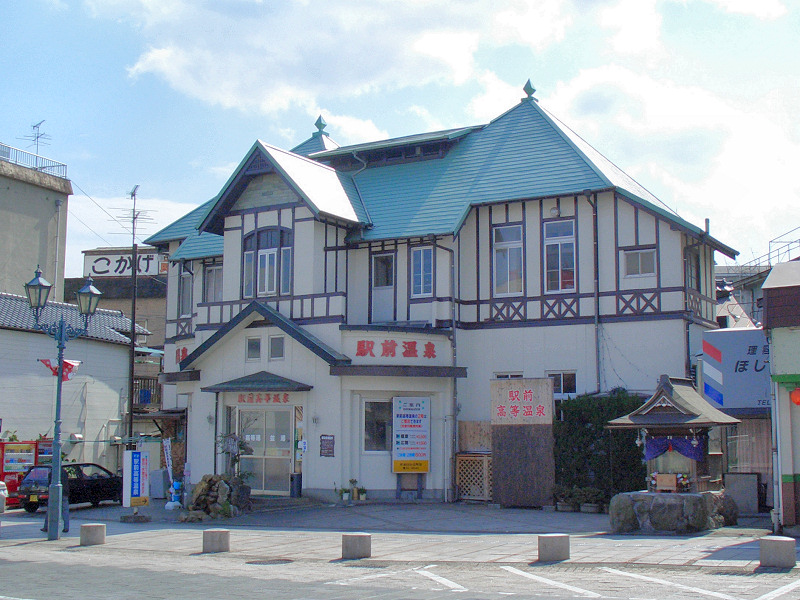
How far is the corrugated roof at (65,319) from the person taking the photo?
113 feet

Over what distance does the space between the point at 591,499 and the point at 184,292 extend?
55.4ft

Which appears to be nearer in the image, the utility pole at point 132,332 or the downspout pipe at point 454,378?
the downspout pipe at point 454,378

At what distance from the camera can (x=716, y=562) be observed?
505 inches

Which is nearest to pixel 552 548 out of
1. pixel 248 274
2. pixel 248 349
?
pixel 248 349

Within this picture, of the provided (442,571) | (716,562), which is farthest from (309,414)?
(716,562)

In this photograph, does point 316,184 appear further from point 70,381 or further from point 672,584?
point 672,584

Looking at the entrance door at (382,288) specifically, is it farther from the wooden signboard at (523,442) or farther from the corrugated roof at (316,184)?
the wooden signboard at (523,442)

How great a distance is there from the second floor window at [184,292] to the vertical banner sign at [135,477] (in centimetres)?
1045

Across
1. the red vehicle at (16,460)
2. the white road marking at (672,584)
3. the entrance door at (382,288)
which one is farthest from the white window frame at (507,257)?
the red vehicle at (16,460)

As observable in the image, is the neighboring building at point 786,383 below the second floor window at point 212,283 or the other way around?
below

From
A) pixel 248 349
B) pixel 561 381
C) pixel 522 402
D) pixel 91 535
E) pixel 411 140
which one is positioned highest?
pixel 411 140

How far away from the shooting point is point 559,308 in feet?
81.3

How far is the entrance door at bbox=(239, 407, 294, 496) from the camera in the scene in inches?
971

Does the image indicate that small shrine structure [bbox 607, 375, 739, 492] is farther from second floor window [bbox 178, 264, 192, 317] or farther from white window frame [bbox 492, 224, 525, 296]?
second floor window [bbox 178, 264, 192, 317]
